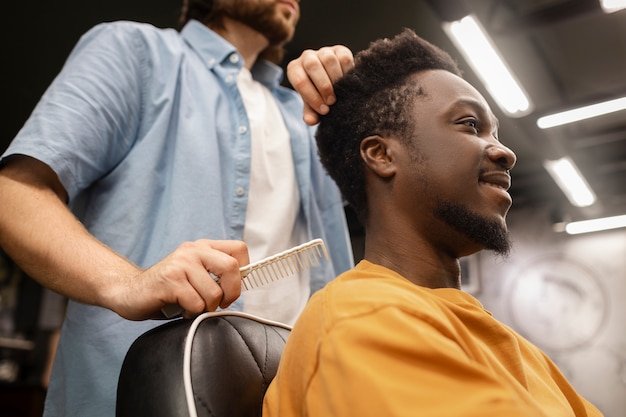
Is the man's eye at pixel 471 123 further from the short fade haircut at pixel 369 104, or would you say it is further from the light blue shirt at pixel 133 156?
the light blue shirt at pixel 133 156

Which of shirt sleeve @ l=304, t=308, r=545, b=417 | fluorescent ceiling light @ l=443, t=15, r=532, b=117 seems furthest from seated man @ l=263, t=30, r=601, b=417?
fluorescent ceiling light @ l=443, t=15, r=532, b=117

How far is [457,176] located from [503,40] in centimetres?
313

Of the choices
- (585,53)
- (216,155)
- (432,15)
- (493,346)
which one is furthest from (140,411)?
(585,53)

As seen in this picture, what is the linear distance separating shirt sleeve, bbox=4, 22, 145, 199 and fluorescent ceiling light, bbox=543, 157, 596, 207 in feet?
14.5

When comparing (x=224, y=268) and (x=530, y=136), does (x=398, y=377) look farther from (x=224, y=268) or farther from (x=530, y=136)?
(x=530, y=136)

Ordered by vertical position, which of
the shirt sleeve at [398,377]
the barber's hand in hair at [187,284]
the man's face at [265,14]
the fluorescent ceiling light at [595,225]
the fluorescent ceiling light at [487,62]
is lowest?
the barber's hand in hair at [187,284]

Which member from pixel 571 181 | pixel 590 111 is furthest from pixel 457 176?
pixel 571 181

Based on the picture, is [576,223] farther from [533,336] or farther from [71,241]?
[71,241]

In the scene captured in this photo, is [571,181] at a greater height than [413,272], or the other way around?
[571,181]

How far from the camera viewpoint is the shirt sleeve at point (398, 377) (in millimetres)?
611

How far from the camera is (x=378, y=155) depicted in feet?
3.53

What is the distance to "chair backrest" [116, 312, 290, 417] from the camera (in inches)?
28.7

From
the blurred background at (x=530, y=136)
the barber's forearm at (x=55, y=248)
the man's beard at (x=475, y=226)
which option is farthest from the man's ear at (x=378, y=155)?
the blurred background at (x=530, y=136)

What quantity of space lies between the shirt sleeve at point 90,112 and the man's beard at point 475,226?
706mm
